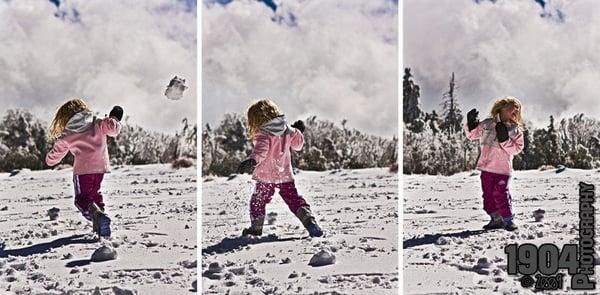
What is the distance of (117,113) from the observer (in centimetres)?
291

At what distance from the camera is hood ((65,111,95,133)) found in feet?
9.43

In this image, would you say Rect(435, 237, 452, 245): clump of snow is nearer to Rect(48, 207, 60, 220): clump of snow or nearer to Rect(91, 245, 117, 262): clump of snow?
Rect(91, 245, 117, 262): clump of snow

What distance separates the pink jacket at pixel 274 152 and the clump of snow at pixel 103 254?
559 mm

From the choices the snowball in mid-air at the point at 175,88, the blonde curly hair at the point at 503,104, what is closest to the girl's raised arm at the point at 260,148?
the snowball in mid-air at the point at 175,88

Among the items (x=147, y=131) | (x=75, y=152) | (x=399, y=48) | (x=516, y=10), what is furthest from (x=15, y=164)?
(x=516, y=10)

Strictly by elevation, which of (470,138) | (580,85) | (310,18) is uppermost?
(310,18)

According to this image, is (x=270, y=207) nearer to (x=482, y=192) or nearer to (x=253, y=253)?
(x=253, y=253)

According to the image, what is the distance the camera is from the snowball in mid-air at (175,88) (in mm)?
2949

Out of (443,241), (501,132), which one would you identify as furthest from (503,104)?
(443,241)

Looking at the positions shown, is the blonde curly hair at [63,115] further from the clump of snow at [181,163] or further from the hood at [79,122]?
the clump of snow at [181,163]

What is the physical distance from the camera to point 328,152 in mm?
2986

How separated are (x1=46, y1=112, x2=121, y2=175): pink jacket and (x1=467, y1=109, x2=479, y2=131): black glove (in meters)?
1.23

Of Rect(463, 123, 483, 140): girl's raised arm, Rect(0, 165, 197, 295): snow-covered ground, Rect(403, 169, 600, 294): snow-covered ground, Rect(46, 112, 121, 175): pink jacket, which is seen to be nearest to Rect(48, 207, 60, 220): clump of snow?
Rect(0, 165, 197, 295): snow-covered ground

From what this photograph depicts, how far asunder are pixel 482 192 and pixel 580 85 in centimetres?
51
